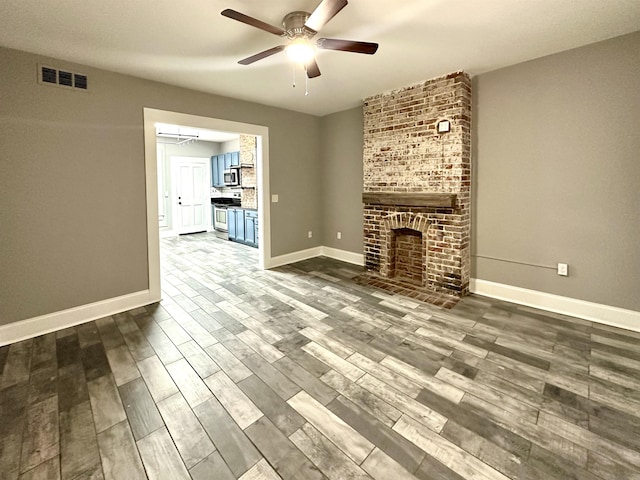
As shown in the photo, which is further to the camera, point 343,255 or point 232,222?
point 232,222

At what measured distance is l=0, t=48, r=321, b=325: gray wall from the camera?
8.95ft

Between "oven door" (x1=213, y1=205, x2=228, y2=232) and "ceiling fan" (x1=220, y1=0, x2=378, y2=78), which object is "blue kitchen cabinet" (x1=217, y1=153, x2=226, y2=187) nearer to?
"oven door" (x1=213, y1=205, x2=228, y2=232)

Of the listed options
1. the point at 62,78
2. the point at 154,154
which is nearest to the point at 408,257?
the point at 154,154

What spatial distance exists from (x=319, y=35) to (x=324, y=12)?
0.83 meters

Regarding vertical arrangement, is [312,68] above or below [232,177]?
above

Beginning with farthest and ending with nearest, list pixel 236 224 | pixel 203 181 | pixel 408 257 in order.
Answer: pixel 203 181 < pixel 236 224 < pixel 408 257

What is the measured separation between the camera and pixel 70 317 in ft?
10.0

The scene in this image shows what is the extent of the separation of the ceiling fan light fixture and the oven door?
6688mm

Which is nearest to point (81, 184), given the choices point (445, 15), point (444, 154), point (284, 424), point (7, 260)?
point (7, 260)

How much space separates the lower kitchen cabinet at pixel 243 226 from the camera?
6.72m

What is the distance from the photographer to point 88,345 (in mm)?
2652

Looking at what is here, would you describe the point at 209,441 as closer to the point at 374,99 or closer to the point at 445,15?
the point at 445,15

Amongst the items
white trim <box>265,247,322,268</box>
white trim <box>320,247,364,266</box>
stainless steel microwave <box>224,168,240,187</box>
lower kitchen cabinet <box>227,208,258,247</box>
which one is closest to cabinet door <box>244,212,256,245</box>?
lower kitchen cabinet <box>227,208,258,247</box>

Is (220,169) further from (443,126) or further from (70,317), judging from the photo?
(443,126)
